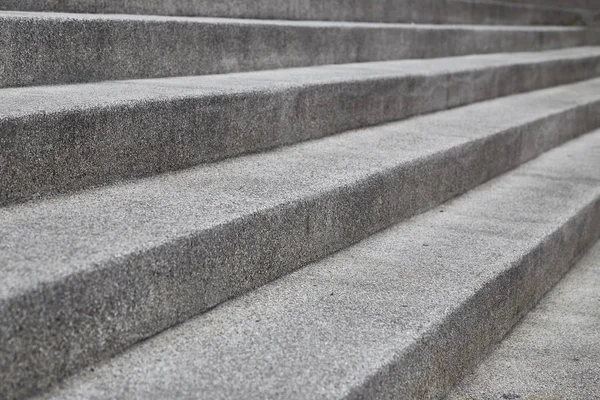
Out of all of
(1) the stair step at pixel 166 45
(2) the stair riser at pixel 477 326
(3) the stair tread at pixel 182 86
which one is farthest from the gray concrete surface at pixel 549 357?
(1) the stair step at pixel 166 45

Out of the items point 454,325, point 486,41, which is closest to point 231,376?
point 454,325

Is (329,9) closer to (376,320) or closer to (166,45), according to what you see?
(166,45)

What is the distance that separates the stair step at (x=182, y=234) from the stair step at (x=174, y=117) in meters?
0.06

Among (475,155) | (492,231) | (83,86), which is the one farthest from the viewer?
(475,155)

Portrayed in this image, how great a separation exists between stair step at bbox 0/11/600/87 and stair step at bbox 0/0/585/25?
0.52 ft

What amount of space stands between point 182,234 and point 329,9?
259cm

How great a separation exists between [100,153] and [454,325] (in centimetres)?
90

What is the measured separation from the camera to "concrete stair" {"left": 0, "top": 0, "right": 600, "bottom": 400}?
1251 mm

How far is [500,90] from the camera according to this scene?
4.11m

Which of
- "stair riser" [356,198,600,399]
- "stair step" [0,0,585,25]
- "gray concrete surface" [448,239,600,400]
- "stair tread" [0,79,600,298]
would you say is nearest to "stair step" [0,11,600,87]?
"stair step" [0,0,585,25]

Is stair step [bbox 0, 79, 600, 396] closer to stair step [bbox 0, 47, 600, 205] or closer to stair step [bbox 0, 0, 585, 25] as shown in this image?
stair step [bbox 0, 47, 600, 205]

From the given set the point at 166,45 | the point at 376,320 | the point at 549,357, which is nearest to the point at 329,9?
the point at 166,45

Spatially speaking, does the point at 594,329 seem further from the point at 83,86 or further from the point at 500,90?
the point at 500,90

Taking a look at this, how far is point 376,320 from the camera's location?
5.02ft
